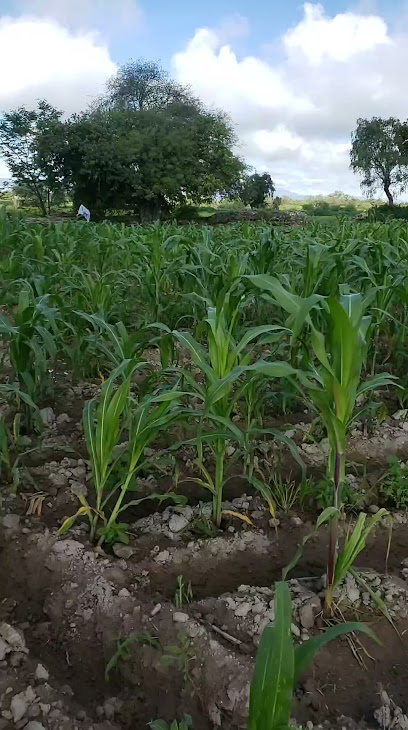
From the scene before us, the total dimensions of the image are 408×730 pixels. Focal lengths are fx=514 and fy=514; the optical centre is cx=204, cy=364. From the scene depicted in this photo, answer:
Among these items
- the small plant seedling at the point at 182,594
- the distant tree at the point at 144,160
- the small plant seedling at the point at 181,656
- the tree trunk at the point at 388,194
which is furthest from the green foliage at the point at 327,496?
the tree trunk at the point at 388,194

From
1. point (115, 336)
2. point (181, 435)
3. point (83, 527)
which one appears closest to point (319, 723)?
point (83, 527)

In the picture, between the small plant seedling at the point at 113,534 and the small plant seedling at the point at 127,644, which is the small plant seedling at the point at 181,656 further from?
the small plant seedling at the point at 113,534

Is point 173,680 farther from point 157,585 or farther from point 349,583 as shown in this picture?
point 349,583

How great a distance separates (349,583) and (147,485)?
0.87 m

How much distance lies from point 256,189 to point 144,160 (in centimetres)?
995

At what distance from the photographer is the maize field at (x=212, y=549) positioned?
1.21 metres

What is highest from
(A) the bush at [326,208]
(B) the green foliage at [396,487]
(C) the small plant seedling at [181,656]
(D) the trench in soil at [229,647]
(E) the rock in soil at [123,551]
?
(A) the bush at [326,208]

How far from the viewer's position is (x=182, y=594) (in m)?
1.52

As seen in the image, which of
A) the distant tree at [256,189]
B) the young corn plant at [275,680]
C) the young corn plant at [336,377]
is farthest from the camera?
the distant tree at [256,189]

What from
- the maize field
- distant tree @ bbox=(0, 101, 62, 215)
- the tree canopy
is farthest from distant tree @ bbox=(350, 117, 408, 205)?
the maize field

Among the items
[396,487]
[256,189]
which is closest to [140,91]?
[256,189]

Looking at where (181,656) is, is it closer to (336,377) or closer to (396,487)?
(336,377)

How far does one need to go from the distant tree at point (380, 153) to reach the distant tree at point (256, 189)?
643cm

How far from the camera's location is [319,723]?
3.84 feet
